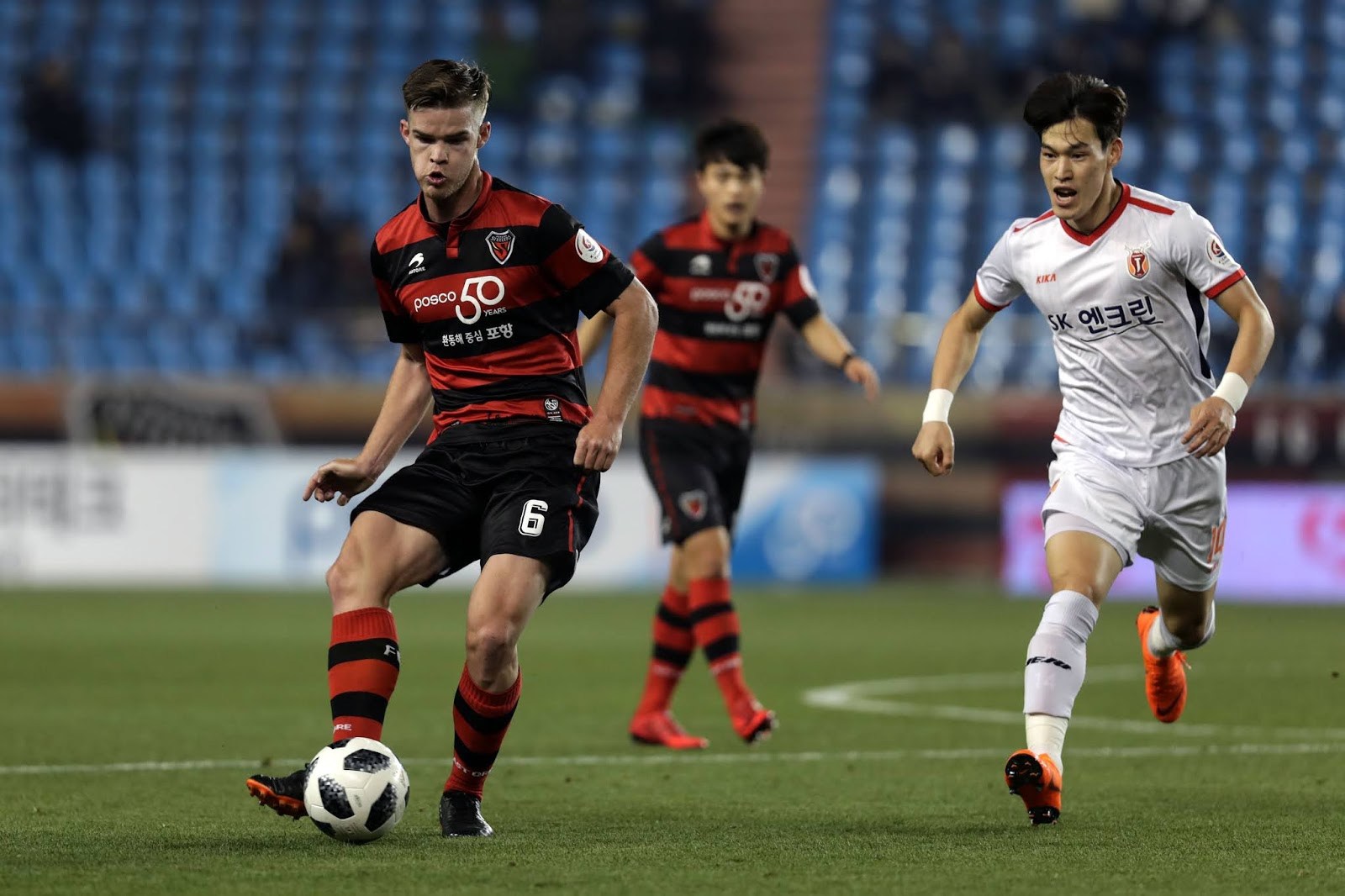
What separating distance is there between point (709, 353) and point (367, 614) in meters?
3.42

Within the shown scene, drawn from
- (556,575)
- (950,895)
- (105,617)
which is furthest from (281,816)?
(105,617)

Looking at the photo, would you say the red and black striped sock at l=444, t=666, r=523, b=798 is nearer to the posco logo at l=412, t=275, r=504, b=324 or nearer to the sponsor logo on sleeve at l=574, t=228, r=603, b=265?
the posco logo at l=412, t=275, r=504, b=324

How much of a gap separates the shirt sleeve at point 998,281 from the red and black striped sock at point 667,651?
7.86ft

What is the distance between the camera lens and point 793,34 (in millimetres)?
24953

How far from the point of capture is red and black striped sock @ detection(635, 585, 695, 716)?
8.08 m

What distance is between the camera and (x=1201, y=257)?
5770 mm

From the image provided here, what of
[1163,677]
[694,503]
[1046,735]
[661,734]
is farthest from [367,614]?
[694,503]

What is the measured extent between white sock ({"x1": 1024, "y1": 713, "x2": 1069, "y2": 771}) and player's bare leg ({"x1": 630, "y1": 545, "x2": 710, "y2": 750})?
2351 millimetres

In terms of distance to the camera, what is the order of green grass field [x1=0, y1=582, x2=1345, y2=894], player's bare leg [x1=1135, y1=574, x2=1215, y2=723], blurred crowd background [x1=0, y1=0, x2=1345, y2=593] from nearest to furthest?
1. green grass field [x1=0, y1=582, x2=1345, y2=894]
2. player's bare leg [x1=1135, y1=574, x2=1215, y2=723]
3. blurred crowd background [x1=0, y1=0, x2=1345, y2=593]

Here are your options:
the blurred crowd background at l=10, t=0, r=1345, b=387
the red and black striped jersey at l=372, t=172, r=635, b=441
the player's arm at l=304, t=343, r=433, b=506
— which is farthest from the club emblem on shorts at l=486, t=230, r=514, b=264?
the blurred crowd background at l=10, t=0, r=1345, b=387

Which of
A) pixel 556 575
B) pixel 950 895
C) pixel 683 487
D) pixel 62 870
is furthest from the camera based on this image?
pixel 683 487

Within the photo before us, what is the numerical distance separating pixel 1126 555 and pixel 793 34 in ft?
64.8

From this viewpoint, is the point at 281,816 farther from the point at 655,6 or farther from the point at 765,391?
the point at 655,6

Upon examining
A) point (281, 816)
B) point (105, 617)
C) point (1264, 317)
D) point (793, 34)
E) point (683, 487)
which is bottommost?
point (105, 617)
